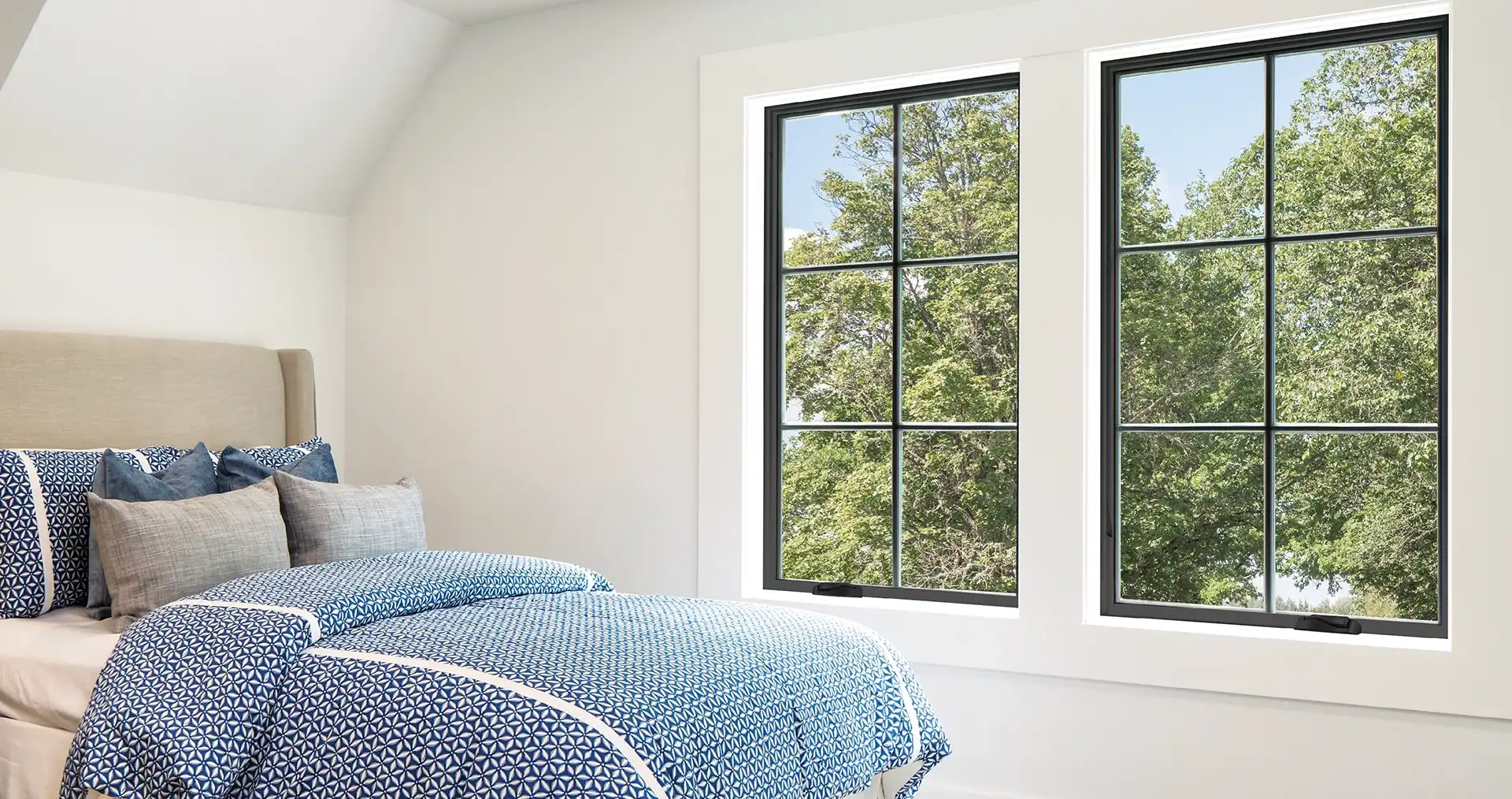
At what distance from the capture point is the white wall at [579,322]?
3.04 metres

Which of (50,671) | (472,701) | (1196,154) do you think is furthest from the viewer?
(1196,154)

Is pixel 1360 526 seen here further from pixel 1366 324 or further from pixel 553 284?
pixel 553 284

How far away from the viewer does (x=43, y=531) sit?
2.63 metres

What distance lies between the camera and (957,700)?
3080 millimetres

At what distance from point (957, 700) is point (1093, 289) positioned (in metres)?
1.14

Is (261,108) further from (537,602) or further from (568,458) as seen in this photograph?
(537,602)

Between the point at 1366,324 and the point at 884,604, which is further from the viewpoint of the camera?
the point at 1366,324

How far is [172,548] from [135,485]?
0.30m

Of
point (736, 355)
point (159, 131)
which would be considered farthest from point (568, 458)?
point (159, 131)

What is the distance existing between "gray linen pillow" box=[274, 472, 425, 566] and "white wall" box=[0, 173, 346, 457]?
0.92 metres

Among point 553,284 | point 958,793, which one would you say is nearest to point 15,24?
point 553,284

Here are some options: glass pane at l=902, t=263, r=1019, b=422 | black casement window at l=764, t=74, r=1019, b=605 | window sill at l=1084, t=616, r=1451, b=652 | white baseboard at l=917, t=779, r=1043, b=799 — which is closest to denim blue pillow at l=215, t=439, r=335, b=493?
white baseboard at l=917, t=779, r=1043, b=799

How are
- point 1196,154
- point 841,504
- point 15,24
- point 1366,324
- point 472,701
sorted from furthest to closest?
1. point 841,504
2. point 1196,154
3. point 1366,324
4. point 15,24
5. point 472,701

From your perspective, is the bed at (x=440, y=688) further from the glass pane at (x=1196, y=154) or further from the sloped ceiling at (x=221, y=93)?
the glass pane at (x=1196, y=154)
